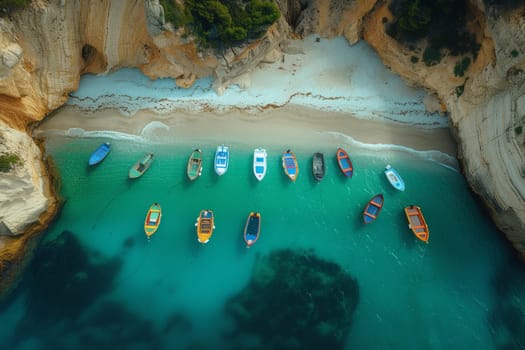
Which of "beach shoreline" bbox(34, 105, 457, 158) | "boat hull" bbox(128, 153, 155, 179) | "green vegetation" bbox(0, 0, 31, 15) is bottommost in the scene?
"boat hull" bbox(128, 153, 155, 179)

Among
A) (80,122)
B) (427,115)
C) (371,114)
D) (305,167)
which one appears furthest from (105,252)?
(427,115)

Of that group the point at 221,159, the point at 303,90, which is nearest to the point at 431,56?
the point at 303,90

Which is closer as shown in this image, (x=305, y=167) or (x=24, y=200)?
(x=24, y=200)

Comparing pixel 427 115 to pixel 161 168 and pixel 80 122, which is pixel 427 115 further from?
pixel 80 122

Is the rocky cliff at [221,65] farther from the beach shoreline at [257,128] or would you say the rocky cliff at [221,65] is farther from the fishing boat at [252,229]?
the fishing boat at [252,229]

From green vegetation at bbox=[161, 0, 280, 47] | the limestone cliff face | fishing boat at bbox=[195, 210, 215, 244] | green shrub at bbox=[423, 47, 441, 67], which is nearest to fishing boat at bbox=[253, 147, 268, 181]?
fishing boat at bbox=[195, 210, 215, 244]

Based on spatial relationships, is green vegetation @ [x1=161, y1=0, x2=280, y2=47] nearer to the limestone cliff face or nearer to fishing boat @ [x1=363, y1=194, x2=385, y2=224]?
the limestone cliff face
